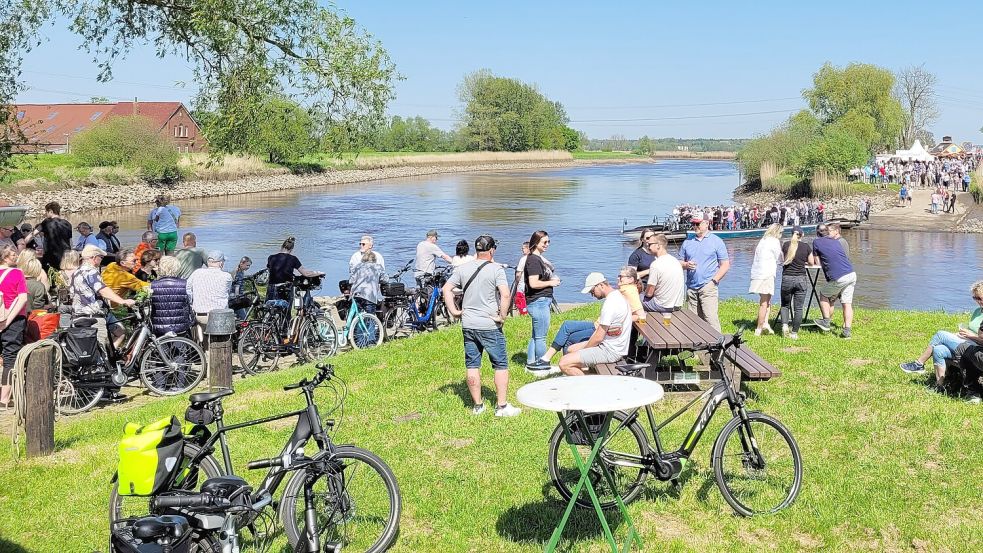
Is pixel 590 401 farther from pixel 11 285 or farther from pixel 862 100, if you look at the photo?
pixel 862 100

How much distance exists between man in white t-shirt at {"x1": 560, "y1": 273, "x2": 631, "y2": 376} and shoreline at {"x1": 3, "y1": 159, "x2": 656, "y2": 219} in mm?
38882

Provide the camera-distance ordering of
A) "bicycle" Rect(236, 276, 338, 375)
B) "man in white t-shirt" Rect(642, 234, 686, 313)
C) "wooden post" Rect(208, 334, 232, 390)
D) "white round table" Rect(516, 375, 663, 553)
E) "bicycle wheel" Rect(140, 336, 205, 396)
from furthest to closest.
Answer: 1. "bicycle" Rect(236, 276, 338, 375)
2. "bicycle wheel" Rect(140, 336, 205, 396)
3. "man in white t-shirt" Rect(642, 234, 686, 313)
4. "wooden post" Rect(208, 334, 232, 390)
5. "white round table" Rect(516, 375, 663, 553)

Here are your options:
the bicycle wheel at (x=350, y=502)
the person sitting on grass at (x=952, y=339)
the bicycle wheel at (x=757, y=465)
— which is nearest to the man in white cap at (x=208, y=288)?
the bicycle wheel at (x=350, y=502)

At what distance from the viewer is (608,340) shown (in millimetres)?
8016

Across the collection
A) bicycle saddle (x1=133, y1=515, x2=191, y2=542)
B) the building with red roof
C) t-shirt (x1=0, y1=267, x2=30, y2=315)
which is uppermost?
the building with red roof

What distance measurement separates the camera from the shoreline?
47531mm

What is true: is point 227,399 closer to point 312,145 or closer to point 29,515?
point 29,515

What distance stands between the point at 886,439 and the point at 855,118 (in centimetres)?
7533

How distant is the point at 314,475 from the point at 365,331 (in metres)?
8.01

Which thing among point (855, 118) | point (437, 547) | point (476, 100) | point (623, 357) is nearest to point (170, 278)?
point (623, 357)

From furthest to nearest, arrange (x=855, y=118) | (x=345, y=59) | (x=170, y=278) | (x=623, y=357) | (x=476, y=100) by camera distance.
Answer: (x=476, y=100), (x=855, y=118), (x=345, y=59), (x=170, y=278), (x=623, y=357)

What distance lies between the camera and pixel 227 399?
9.14 m

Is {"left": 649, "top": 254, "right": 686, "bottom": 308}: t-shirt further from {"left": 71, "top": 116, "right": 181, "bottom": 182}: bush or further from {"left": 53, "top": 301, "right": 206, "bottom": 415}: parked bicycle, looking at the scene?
{"left": 71, "top": 116, "right": 181, "bottom": 182}: bush

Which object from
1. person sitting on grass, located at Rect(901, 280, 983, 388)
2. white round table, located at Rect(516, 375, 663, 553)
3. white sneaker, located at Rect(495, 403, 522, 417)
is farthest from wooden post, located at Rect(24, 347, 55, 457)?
person sitting on grass, located at Rect(901, 280, 983, 388)
